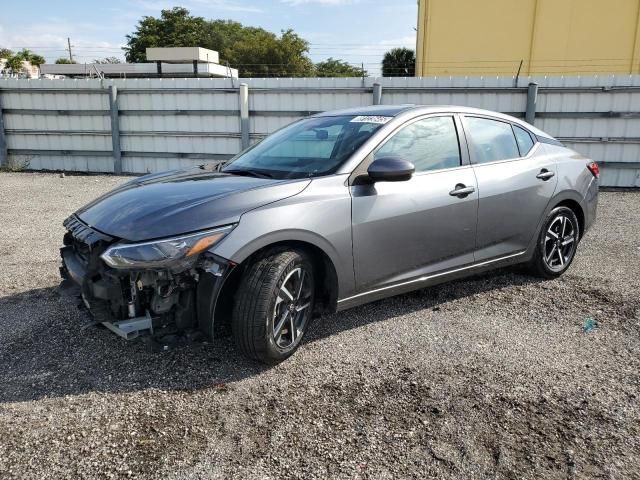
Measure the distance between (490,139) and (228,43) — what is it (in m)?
70.5

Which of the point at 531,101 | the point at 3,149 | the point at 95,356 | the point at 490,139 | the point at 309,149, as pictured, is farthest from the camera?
the point at 3,149

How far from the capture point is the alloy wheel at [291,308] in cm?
323

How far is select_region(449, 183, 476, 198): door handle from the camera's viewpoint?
158 inches

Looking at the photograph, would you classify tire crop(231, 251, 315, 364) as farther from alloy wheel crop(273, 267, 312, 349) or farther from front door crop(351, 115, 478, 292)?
front door crop(351, 115, 478, 292)

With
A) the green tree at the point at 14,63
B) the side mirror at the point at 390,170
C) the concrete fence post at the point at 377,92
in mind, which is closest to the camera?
the side mirror at the point at 390,170

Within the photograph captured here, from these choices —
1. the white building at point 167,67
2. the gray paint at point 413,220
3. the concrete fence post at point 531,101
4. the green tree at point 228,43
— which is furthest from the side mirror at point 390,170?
the green tree at point 228,43

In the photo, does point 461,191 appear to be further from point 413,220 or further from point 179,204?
point 179,204

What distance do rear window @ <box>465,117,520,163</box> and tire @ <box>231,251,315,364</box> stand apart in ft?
6.23

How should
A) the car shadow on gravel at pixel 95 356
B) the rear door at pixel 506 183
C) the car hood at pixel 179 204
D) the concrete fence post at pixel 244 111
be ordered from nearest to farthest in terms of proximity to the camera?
the car hood at pixel 179 204
the car shadow on gravel at pixel 95 356
the rear door at pixel 506 183
the concrete fence post at pixel 244 111

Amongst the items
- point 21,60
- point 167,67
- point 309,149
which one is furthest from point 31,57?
point 309,149

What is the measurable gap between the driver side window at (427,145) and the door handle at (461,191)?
0.18 meters

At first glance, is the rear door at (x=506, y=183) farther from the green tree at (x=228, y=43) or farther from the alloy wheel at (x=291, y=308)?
the green tree at (x=228, y=43)

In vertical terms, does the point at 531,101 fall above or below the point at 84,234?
above

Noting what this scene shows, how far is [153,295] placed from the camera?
2973 mm
